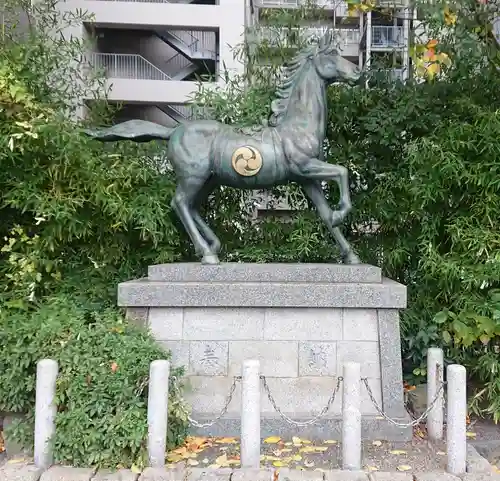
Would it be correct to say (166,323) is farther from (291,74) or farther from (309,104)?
(291,74)

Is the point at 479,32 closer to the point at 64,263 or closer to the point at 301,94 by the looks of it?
the point at 301,94

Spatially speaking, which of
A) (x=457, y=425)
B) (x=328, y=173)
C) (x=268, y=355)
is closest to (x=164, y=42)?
(x=328, y=173)

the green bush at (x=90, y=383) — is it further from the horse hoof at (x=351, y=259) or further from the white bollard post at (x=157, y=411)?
the horse hoof at (x=351, y=259)

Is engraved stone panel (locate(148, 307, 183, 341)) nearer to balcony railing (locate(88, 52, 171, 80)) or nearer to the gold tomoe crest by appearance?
the gold tomoe crest

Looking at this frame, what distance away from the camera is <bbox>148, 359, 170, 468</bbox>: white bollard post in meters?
2.98

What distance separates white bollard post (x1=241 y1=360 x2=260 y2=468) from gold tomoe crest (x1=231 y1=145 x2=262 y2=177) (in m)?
1.70

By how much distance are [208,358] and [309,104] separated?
2.19m

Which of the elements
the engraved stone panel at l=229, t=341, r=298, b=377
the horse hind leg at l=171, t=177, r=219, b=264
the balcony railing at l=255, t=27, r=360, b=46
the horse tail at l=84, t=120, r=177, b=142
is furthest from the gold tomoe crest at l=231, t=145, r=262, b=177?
the balcony railing at l=255, t=27, r=360, b=46

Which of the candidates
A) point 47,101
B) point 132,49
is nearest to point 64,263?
point 47,101

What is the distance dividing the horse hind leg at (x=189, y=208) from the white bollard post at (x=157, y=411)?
1291 mm

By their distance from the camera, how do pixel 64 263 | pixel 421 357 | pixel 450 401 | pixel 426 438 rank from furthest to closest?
pixel 64 263
pixel 421 357
pixel 426 438
pixel 450 401

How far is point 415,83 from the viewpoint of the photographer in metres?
5.27

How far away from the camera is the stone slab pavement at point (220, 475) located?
286 centimetres

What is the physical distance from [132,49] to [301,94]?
14.0 meters
